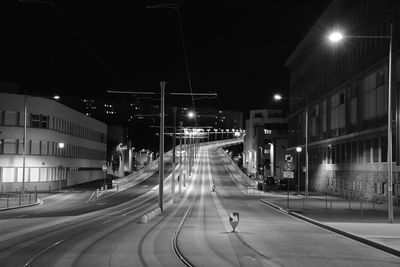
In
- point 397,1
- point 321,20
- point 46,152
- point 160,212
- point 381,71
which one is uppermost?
point 321,20

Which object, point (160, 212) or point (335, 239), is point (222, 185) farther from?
point (335, 239)

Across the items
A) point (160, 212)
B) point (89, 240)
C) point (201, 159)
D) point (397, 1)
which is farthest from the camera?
point (201, 159)

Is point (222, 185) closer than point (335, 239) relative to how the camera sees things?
No

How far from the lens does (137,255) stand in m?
16.7

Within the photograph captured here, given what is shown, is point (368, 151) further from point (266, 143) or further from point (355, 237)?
point (266, 143)

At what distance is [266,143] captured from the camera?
147875 mm

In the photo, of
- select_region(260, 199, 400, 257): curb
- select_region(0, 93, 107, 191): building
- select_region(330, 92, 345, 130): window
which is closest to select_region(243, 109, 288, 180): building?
select_region(330, 92, 345, 130): window

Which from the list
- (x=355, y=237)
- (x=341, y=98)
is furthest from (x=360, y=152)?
(x=355, y=237)

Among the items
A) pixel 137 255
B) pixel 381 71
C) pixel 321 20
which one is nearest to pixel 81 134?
pixel 321 20

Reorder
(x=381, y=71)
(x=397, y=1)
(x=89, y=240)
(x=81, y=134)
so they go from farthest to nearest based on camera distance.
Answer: (x=81, y=134) < (x=381, y=71) < (x=397, y=1) < (x=89, y=240)

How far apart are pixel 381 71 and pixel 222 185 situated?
4896 cm

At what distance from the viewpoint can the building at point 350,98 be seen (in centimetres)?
5169

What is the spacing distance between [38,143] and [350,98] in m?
36.9

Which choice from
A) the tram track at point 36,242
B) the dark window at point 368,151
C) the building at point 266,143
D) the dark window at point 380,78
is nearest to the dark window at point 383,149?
the dark window at point 368,151
